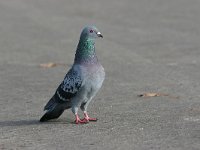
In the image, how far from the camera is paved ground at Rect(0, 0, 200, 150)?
8.20m

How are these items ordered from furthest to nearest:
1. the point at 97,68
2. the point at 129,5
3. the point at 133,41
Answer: the point at 129,5 < the point at 133,41 < the point at 97,68

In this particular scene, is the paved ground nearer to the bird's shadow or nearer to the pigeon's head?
the bird's shadow

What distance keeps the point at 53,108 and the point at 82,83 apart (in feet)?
1.63

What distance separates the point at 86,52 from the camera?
353 inches

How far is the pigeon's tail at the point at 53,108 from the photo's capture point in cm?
897

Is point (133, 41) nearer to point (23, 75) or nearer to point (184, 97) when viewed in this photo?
point (23, 75)

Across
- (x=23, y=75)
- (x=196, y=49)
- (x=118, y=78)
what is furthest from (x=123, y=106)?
(x=196, y=49)

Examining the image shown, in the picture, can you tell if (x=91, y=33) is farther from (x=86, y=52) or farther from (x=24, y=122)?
(x=24, y=122)

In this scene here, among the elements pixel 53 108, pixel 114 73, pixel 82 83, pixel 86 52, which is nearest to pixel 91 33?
pixel 86 52

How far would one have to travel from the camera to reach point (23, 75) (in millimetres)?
13531

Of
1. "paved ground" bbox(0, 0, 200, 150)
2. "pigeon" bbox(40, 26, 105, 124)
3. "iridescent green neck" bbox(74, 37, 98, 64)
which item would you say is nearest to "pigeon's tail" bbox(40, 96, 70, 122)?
"pigeon" bbox(40, 26, 105, 124)

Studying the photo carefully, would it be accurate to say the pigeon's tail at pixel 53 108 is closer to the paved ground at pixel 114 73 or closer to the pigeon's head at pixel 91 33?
the paved ground at pixel 114 73

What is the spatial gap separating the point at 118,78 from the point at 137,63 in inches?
74.6

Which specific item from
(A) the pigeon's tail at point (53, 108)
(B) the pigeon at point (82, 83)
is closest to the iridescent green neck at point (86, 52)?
(B) the pigeon at point (82, 83)
